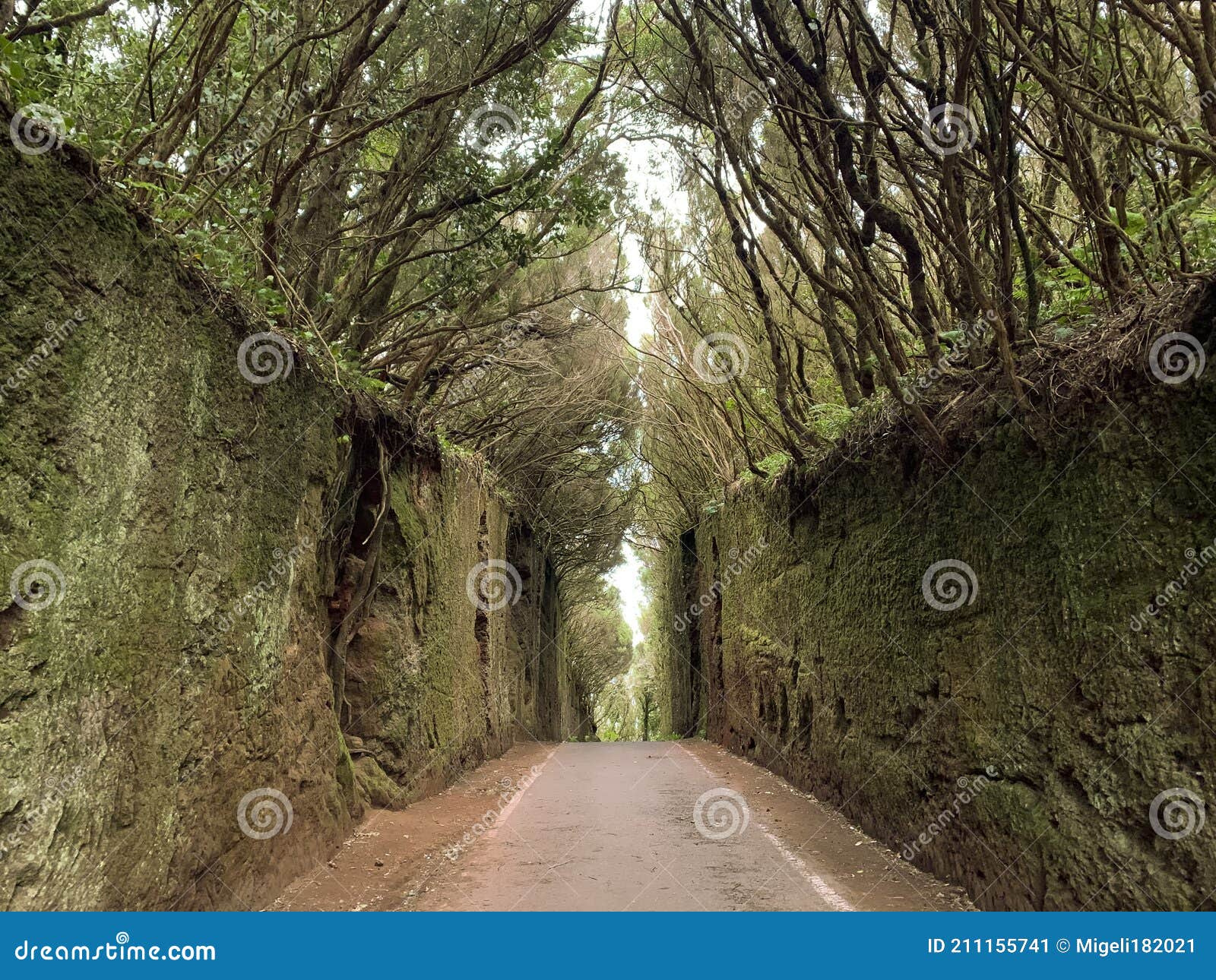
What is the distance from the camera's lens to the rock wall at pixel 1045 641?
3.18 meters

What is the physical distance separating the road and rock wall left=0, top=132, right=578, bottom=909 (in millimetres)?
529

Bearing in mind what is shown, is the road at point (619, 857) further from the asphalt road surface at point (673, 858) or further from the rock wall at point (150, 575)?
Result: the rock wall at point (150, 575)

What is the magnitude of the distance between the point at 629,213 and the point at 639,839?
7137mm

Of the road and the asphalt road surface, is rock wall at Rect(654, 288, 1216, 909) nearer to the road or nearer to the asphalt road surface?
the asphalt road surface

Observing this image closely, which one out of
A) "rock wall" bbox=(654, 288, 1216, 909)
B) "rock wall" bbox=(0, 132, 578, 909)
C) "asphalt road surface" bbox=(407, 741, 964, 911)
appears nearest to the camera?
"rock wall" bbox=(0, 132, 578, 909)

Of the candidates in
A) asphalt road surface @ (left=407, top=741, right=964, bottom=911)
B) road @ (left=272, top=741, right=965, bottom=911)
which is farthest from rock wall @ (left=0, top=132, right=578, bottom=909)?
asphalt road surface @ (left=407, top=741, right=964, bottom=911)

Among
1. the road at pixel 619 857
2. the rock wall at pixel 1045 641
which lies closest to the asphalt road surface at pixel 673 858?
the road at pixel 619 857

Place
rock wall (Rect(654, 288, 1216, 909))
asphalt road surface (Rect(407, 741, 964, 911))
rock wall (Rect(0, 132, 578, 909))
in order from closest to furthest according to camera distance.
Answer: rock wall (Rect(0, 132, 578, 909)), rock wall (Rect(654, 288, 1216, 909)), asphalt road surface (Rect(407, 741, 964, 911))

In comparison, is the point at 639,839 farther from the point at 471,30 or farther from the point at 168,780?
the point at 471,30

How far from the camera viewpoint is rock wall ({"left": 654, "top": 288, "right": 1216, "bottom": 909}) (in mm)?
3182

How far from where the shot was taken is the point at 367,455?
7.50 metres

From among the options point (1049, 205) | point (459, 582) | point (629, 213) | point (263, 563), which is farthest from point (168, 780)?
point (629, 213)

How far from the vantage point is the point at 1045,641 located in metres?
4.05

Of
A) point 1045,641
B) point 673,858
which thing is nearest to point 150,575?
point 673,858
